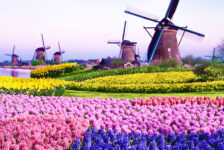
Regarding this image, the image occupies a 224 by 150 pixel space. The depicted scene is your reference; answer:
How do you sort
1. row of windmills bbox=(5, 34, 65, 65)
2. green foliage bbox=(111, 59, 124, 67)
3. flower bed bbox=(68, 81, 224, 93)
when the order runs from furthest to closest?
row of windmills bbox=(5, 34, 65, 65), green foliage bbox=(111, 59, 124, 67), flower bed bbox=(68, 81, 224, 93)

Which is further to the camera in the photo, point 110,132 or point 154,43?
point 154,43

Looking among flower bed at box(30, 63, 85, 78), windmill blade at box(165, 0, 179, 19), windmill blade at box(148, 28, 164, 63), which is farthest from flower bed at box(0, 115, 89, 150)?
windmill blade at box(165, 0, 179, 19)

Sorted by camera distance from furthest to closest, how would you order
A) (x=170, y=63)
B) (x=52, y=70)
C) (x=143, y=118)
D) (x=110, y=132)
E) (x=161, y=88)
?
(x=170, y=63) → (x=52, y=70) → (x=161, y=88) → (x=143, y=118) → (x=110, y=132)

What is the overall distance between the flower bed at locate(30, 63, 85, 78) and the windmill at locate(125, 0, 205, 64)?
9576mm

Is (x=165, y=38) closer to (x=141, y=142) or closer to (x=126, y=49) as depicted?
(x=126, y=49)

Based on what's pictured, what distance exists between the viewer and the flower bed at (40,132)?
4.29m

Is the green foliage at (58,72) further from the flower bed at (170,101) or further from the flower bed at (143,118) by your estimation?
the flower bed at (170,101)

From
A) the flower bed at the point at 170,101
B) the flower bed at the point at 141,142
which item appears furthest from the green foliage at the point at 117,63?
the flower bed at the point at 141,142

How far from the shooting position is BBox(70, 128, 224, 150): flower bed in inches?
162

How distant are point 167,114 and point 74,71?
78.3 ft

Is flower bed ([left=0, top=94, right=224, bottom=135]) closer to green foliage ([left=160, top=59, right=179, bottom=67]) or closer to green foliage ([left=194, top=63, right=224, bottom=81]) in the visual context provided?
green foliage ([left=194, top=63, right=224, bottom=81])

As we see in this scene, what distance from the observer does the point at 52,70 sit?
27531 mm

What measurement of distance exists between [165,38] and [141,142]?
89.3ft

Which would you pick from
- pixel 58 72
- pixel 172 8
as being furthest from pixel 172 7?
pixel 58 72
